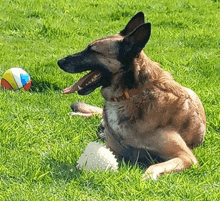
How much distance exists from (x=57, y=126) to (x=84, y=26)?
578 cm

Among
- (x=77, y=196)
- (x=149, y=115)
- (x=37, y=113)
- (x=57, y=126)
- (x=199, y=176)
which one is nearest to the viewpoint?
(x=77, y=196)

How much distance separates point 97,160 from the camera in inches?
175

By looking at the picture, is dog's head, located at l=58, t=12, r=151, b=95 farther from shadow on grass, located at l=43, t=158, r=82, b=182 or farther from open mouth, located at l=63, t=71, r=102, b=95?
shadow on grass, located at l=43, t=158, r=82, b=182

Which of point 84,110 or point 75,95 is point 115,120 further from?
point 75,95

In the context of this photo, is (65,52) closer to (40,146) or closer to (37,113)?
(37,113)

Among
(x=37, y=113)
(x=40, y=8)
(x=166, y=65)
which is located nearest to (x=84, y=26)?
(x=40, y=8)

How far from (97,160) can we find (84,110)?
1.95 m

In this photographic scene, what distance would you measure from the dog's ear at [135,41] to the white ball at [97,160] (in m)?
1.14

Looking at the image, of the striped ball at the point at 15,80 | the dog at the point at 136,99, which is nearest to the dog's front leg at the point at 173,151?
the dog at the point at 136,99

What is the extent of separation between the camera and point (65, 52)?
919cm

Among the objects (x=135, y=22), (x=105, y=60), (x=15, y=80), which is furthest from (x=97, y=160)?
(x=15, y=80)

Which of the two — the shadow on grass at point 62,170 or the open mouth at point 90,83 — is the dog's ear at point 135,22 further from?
the shadow on grass at point 62,170

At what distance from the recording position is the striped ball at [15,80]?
692 cm

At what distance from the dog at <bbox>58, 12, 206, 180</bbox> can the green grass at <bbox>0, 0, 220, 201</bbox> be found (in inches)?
13.4
